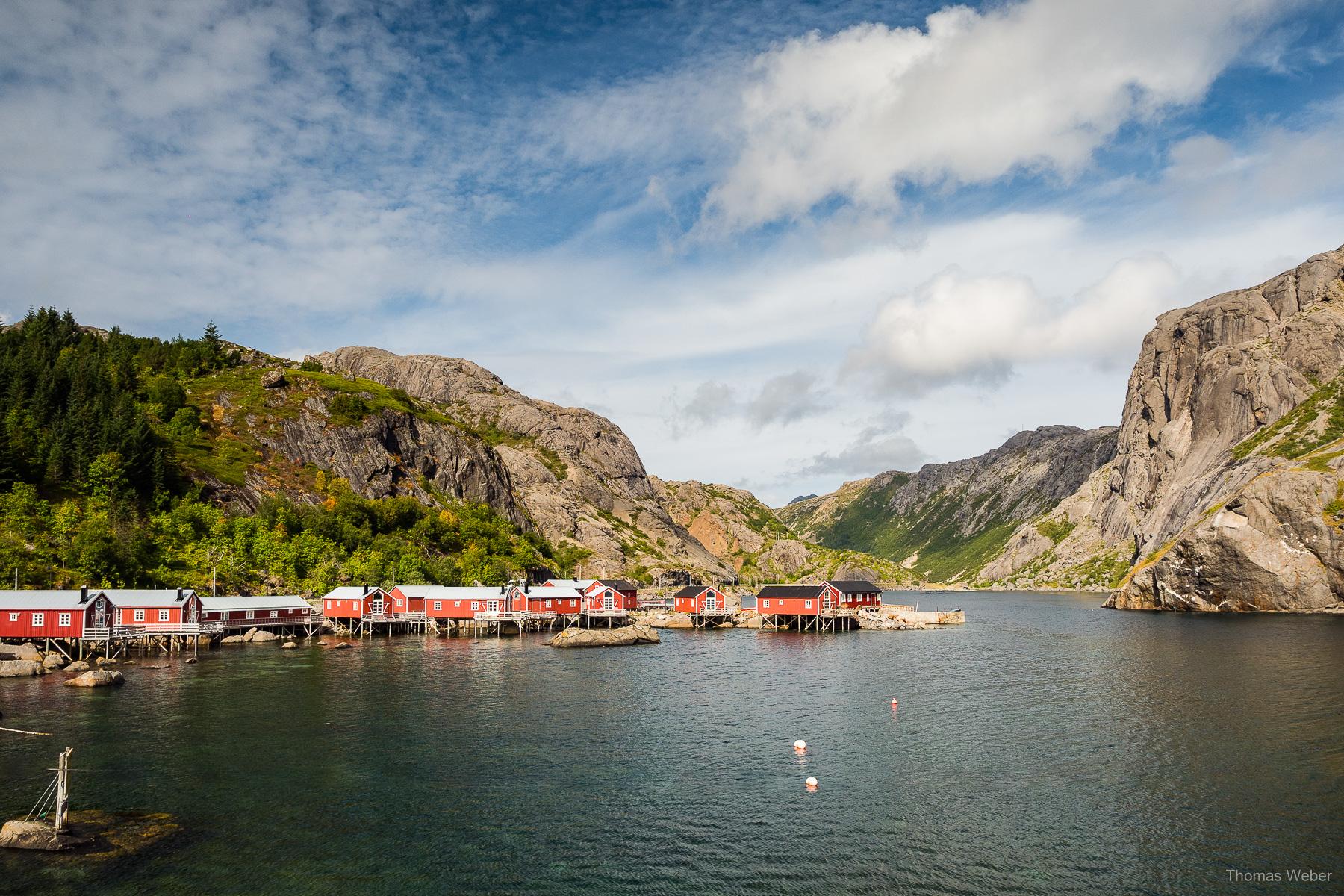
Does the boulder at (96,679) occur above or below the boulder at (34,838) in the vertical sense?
above

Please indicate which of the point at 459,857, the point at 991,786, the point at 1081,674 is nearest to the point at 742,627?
the point at 1081,674

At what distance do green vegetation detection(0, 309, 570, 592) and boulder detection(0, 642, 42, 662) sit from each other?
2050 centimetres

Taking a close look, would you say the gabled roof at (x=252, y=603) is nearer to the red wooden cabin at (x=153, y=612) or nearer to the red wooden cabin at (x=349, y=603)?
the red wooden cabin at (x=349, y=603)

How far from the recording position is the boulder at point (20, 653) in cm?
8306

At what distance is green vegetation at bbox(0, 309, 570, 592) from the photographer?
370 feet

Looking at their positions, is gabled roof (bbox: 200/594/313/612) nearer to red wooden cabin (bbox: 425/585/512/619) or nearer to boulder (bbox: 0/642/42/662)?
red wooden cabin (bbox: 425/585/512/619)

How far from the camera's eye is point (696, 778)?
151 feet

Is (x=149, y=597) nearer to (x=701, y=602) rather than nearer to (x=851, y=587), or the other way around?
(x=701, y=602)

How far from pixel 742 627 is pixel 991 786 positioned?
113 m

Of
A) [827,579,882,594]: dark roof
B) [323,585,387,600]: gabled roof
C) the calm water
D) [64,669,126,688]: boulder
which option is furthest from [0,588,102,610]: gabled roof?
[827,579,882,594]: dark roof

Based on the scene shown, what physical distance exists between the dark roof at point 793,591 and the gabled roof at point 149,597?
91851 millimetres

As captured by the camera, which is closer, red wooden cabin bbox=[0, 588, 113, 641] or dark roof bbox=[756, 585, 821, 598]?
red wooden cabin bbox=[0, 588, 113, 641]

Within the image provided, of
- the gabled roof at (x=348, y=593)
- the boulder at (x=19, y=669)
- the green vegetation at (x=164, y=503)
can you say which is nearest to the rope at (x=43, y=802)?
the boulder at (x=19, y=669)

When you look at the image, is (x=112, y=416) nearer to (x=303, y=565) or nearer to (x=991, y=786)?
(x=303, y=565)
